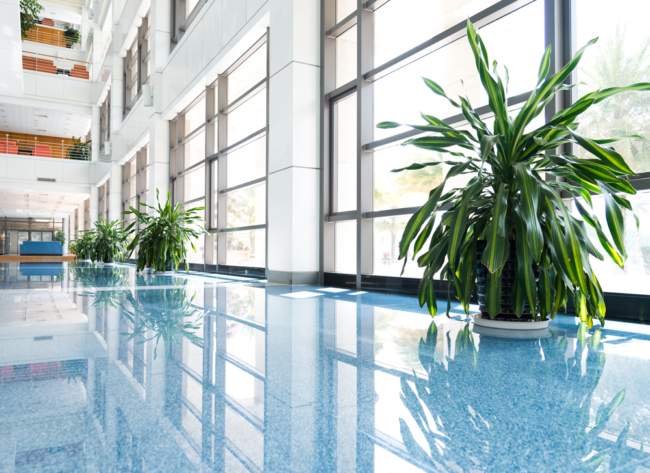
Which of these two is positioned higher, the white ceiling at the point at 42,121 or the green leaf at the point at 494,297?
the white ceiling at the point at 42,121

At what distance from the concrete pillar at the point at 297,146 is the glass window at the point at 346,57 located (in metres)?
0.27

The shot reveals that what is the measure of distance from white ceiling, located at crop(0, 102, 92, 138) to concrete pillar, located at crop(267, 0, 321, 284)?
1812 centimetres

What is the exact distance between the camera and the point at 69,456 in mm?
792

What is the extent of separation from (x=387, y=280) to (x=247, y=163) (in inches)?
156

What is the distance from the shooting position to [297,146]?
5211 millimetres

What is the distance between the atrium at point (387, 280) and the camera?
90 centimetres

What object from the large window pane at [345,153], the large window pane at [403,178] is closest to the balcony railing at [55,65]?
the large window pane at [345,153]

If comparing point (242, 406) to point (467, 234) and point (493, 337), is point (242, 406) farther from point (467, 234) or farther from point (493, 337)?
point (467, 234)

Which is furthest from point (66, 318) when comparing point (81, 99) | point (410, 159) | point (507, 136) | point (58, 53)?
point (58, 53)

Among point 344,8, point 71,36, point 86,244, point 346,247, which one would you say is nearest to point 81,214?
point 71,36

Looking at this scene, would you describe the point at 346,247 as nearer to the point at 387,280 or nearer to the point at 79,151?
the point at 387,280

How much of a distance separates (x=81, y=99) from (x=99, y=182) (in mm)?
3692

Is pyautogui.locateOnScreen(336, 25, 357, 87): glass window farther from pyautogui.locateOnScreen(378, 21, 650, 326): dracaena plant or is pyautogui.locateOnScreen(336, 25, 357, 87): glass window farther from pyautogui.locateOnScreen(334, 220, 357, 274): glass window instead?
pyautogui.locateOnScreen(378, 21, 650, 326): dracaena plant

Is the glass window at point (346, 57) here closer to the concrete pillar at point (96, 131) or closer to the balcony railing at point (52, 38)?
the concrete pillar at point (96, 131)
